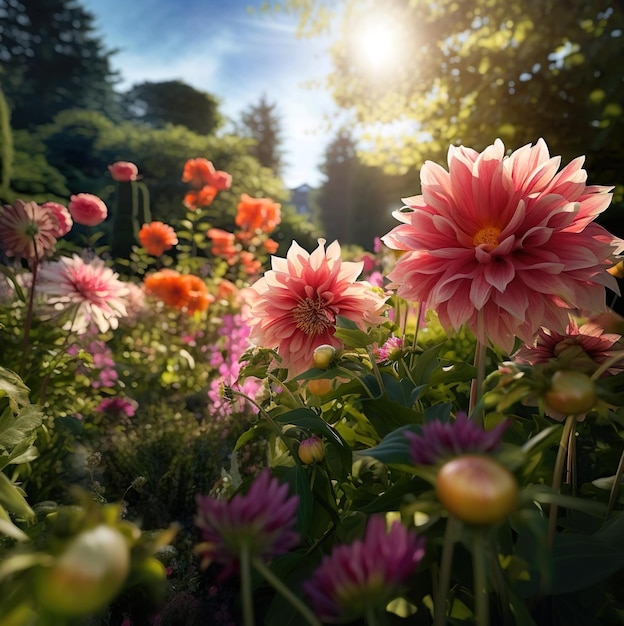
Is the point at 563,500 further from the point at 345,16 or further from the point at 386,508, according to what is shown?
the point at 345,16

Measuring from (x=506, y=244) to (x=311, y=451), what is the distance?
440 mm

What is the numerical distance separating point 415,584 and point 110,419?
6.97ft

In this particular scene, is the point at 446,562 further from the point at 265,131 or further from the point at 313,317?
the point at 265,131

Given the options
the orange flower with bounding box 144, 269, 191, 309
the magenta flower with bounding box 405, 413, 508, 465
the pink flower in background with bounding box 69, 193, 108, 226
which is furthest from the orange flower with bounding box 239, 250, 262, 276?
the magenta flower with bounding box 405, 413, 508, 465

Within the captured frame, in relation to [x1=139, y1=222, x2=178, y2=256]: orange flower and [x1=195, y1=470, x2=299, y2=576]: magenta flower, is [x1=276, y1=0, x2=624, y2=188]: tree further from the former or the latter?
[x1=195, y1=470, x2=299, y2=576]: magenta flower

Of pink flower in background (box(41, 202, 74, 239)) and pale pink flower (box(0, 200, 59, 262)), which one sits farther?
pink flower in background (box(41, 202, 74, 239))

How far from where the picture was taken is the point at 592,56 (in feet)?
13.2

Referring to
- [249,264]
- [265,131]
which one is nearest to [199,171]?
[249,264]

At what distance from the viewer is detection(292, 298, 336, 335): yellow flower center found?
1.02 m

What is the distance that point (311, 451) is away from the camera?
757mm

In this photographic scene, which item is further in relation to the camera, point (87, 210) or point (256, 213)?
point (256, 213)

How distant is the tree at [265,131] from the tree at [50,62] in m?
9.99

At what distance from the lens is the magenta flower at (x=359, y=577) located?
35cm

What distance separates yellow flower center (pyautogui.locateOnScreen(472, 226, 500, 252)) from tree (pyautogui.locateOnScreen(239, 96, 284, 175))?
3147 centimetres
